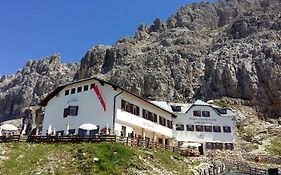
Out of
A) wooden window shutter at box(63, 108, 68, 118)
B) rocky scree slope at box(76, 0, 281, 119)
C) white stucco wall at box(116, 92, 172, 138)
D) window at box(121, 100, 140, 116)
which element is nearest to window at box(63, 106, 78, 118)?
wooden window shutter at box(63, 108, 68, 118)

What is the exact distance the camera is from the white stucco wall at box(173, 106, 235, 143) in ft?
194

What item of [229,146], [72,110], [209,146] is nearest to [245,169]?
[209,146]

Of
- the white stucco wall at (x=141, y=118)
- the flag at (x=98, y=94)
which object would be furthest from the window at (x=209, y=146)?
the flag at (x=98, y=94)

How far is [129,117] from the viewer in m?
48.2

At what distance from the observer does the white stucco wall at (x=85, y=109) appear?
46125mm

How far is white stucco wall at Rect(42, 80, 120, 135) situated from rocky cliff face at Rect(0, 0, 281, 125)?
182 feet

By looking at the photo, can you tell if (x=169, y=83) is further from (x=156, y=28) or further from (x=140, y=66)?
(x=156, y=28)

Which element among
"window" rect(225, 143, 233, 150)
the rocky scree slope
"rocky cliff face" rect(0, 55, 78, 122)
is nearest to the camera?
"window" rect(225, 143, 233, 150)

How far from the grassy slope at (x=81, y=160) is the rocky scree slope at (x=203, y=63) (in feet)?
197

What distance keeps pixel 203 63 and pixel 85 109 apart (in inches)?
2948

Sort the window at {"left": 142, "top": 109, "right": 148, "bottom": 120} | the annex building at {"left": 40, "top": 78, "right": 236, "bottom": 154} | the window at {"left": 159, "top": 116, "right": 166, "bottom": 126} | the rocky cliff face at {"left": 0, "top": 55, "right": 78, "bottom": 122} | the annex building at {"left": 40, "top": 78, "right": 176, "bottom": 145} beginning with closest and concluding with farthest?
the annex building at {"left": 40, "top": 78, "right": 176, "bottom": 145} < the annex building at {"left": 40, "top": 78, "right": 236, "bottom": 154} < the window at {"left": 142, "top": 109, "right": 148, "bottom": 120} < the window at {"left": 159, "top": 116, "right": 166, "bottom": 126} < the rocky cliff face at {"left": 0, "top": 55, "right": 78, "bottom": 122}

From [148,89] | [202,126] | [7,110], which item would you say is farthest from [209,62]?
[7,110]

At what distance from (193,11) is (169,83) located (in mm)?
80150

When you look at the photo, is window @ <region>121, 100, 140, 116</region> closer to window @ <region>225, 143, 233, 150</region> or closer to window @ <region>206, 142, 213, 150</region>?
window @ <region>206, 142, 213, 150</region>
